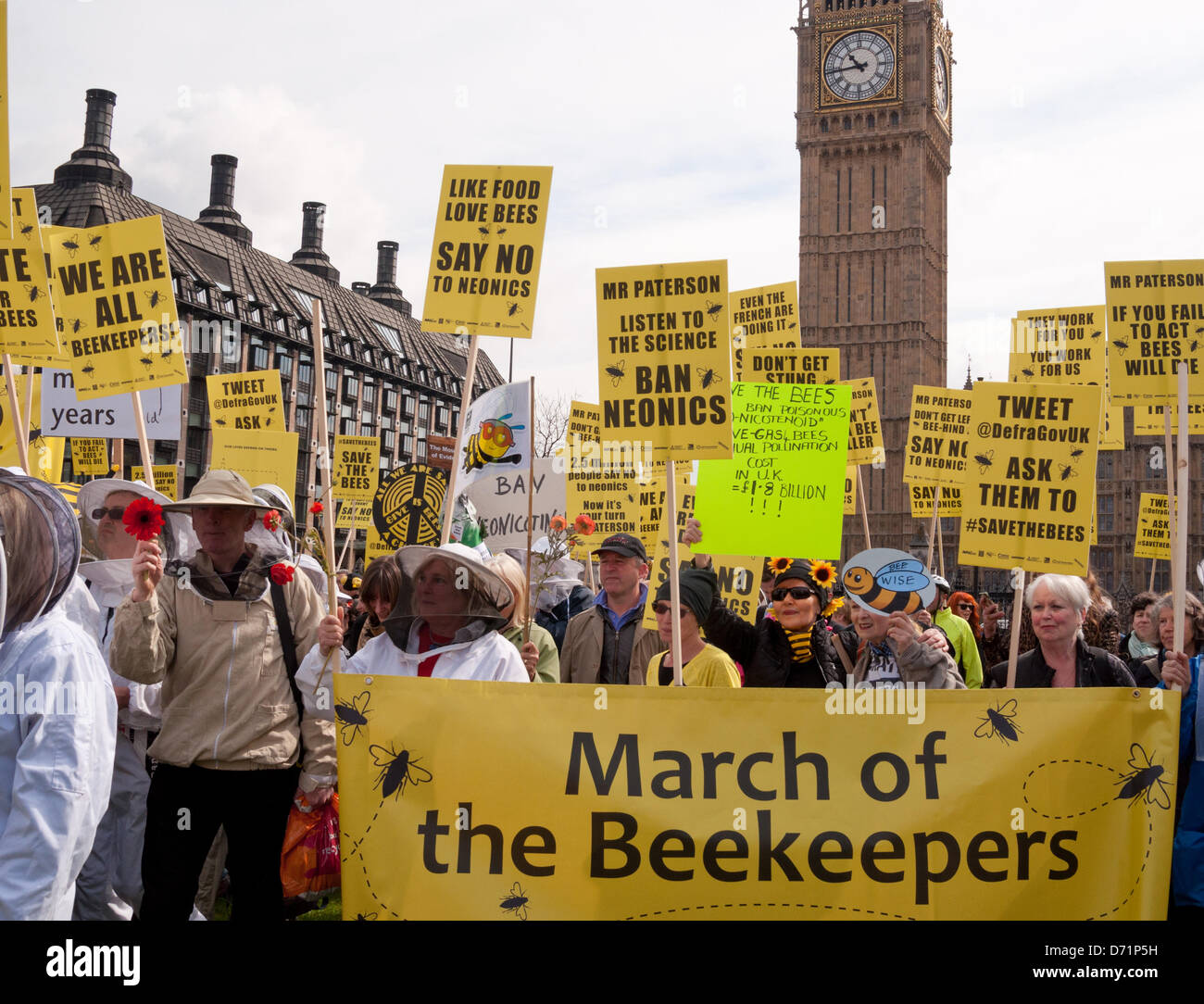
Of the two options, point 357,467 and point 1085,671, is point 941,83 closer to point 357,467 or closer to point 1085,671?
point 357,467

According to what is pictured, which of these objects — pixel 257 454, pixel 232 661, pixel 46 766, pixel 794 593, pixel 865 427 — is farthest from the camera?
pixel 865 427

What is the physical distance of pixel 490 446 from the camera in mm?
5590

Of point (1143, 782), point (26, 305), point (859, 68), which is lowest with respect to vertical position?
point (1143, 782)

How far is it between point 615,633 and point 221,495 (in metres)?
2.19

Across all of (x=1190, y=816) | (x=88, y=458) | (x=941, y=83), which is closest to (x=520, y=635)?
(x=1190, y=816)

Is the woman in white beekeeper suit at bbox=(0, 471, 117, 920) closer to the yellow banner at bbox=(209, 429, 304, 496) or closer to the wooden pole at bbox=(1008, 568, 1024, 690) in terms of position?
the wooden pole at bbox=(1008, 568, 1024, 690)

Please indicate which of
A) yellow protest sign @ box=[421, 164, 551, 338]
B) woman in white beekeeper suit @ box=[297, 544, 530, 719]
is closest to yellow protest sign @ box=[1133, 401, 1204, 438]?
woman in white beekeeper suit @ box=[297, 544, 530, 719]

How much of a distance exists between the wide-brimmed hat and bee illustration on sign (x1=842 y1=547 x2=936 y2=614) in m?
1.98

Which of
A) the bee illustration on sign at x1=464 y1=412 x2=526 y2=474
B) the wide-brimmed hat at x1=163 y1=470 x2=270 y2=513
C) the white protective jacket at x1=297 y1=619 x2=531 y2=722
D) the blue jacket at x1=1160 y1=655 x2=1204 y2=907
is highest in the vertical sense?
the bee illustration on sign at x1=464 y1=412 x2=526 y2=474

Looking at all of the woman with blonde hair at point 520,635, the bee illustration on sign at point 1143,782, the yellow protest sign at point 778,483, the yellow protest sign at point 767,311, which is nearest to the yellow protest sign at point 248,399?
the yellow protest sign at point 767,311

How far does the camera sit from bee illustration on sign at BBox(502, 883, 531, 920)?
3010 mm

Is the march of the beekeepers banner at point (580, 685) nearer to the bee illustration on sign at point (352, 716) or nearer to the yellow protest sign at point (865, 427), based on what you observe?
the bee illustration on sign at point (352, 716)
